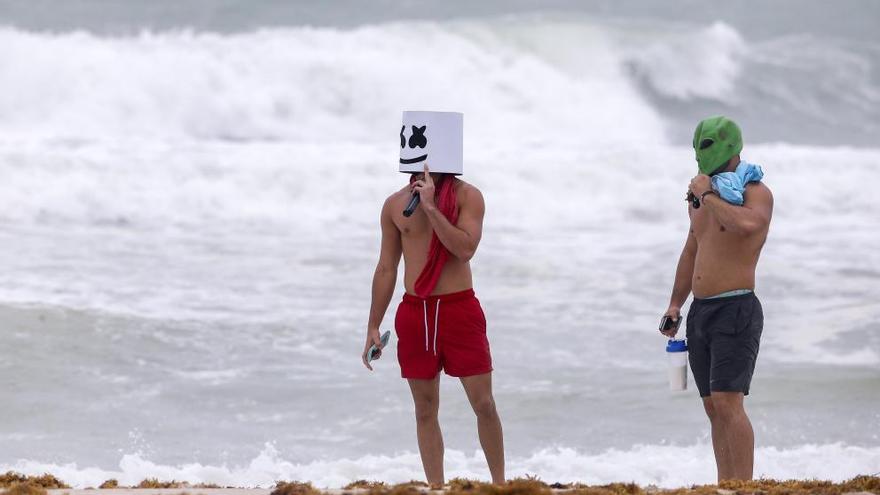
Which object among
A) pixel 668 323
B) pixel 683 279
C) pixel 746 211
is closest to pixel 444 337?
pixel 668 323

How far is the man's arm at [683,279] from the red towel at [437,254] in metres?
1.06

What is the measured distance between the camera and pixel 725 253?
17.8 feet

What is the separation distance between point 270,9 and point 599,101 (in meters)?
8.64

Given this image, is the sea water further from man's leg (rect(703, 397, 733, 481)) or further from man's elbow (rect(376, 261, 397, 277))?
man's elbow (rect(376, 261, 397, 277))

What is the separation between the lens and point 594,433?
838 centimetres

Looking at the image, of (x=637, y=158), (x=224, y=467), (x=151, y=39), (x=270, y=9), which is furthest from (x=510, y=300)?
(x=270, y=9)

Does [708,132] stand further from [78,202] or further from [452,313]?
[78,202]

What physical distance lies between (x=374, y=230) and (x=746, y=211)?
502 inches

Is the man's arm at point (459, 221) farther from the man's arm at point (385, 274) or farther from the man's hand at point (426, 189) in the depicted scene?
the man's arm at point (385, 274)

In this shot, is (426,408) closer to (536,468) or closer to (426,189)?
(426,189)

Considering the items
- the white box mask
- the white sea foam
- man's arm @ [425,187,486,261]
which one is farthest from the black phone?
the white sea foam

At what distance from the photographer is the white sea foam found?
24.1 ft

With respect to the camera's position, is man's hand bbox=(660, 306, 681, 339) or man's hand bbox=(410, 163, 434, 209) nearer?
man's hand bbox=(410, 163, 434, 209)

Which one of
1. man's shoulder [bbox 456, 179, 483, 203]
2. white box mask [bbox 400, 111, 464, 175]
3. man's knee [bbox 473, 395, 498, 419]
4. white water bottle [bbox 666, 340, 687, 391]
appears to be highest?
white box mask [bbox 400, 111, 464, 175]
